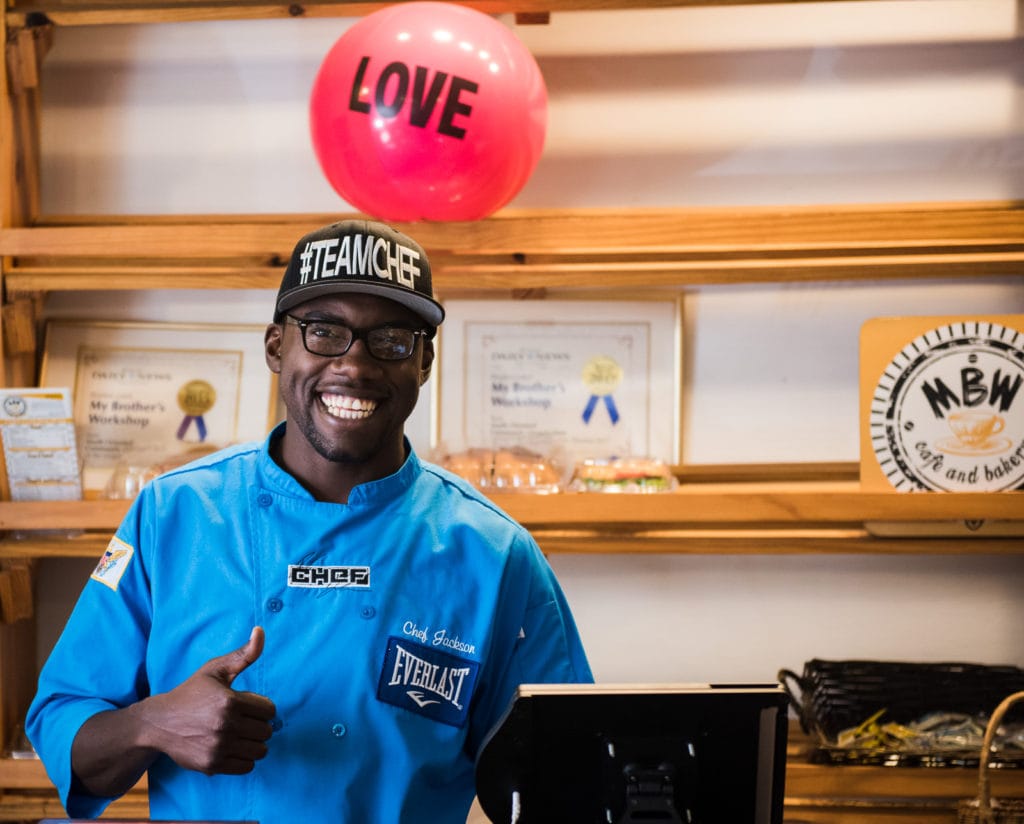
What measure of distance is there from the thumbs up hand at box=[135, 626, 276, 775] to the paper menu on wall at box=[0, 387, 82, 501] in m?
1.31

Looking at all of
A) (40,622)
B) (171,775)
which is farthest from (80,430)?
(171,775)

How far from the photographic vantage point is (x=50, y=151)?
9.50ft

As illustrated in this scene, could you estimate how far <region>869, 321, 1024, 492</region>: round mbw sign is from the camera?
2447mm

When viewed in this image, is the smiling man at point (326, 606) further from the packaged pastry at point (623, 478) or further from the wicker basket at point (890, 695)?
the wicker basket at point (890, 695)

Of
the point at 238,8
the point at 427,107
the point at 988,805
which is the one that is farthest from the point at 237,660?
the point at 238,8

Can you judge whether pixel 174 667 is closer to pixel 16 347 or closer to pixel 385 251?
pixel 385 251

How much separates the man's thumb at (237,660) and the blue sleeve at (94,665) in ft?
0.82

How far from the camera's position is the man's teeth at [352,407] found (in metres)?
1.55

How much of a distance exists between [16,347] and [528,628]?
5.44 feet

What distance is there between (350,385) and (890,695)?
1568mm

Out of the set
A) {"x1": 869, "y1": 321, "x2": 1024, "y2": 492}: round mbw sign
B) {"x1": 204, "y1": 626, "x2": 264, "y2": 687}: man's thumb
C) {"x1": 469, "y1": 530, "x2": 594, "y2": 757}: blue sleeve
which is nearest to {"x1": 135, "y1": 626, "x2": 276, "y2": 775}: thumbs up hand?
{"x1": 204, "y1": 626, "x2": 264, "y2": 687}: man's thumb

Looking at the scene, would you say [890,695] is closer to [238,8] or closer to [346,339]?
[346,339]

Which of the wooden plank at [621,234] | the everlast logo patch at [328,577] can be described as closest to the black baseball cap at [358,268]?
the everlast logo patch at [328,577]

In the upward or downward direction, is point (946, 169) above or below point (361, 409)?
above
